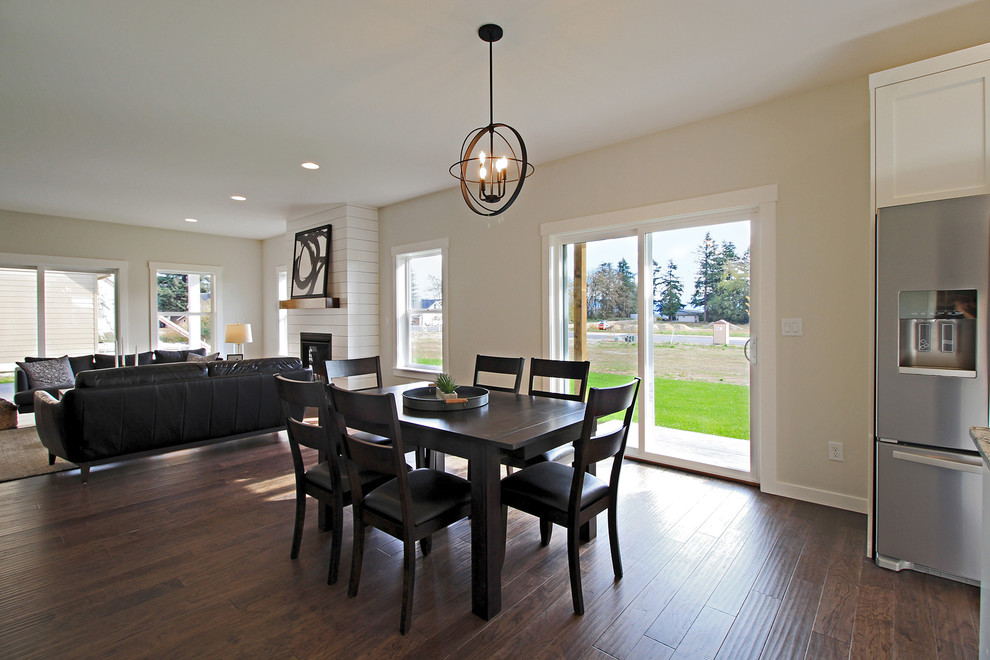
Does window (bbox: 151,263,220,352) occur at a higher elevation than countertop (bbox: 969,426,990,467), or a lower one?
higher

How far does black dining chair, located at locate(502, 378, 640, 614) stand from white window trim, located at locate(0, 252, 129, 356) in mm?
7506

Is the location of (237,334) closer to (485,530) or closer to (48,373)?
(48,373)

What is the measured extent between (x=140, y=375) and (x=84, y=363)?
145 inches

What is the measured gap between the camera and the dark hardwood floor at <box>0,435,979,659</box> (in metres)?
1.73

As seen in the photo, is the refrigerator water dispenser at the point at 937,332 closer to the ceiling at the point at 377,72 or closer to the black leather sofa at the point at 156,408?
the ceiling at the point at 377,72

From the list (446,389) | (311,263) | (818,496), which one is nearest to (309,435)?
(446,389)

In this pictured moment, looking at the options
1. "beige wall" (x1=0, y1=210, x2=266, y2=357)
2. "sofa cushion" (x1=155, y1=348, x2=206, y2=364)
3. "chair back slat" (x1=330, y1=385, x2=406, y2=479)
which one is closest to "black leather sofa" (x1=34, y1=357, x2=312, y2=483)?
"chair back slat" (x1=330, y1=385, x2=406, y2=479)

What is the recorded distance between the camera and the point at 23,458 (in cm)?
398

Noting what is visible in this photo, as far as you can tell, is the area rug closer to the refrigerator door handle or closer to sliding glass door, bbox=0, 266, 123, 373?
sliding glass door, bbox=0, 266, 123, 373

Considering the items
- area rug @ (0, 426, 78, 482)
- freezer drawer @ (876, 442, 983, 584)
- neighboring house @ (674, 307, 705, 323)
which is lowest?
area rug @ (0, 426, 78, 482)

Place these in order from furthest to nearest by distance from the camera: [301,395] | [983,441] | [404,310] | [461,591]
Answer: [404,310], [301,395], [461,591], [983,441]

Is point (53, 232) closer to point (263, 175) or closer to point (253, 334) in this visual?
point (253, 334)

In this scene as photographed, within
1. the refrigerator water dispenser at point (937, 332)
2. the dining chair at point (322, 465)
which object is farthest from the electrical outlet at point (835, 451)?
the dining chair at point (322, 465)

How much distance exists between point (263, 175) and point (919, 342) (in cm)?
528
